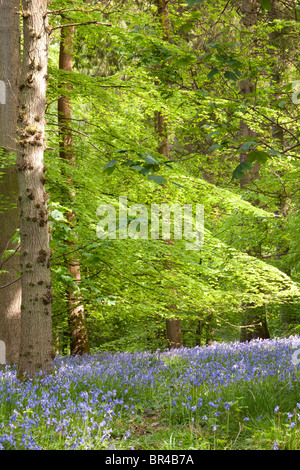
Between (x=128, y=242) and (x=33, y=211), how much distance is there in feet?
10.9

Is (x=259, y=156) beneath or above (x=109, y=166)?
above

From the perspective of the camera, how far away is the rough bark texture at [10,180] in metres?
6.87

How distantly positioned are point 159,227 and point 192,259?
3.50ft

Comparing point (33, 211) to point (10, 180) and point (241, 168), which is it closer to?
point (10, 180)

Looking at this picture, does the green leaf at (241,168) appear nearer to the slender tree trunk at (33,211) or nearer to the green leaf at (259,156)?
the green leaf at (259,156)

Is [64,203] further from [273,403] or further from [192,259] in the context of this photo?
[273,403]

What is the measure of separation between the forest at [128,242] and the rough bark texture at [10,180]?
2cm

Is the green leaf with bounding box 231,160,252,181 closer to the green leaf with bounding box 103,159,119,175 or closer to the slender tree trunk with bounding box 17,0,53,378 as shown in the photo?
the green leaf with bounding box 103,159,119,175

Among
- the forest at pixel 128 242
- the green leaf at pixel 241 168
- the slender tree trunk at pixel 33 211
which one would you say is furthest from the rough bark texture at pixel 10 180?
the green leaf at pixel 241 168

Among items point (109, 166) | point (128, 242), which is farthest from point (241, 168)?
point (128, 242)

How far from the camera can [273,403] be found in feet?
12.4

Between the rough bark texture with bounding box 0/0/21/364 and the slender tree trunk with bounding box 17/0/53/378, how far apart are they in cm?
211

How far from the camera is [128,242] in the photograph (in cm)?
804
